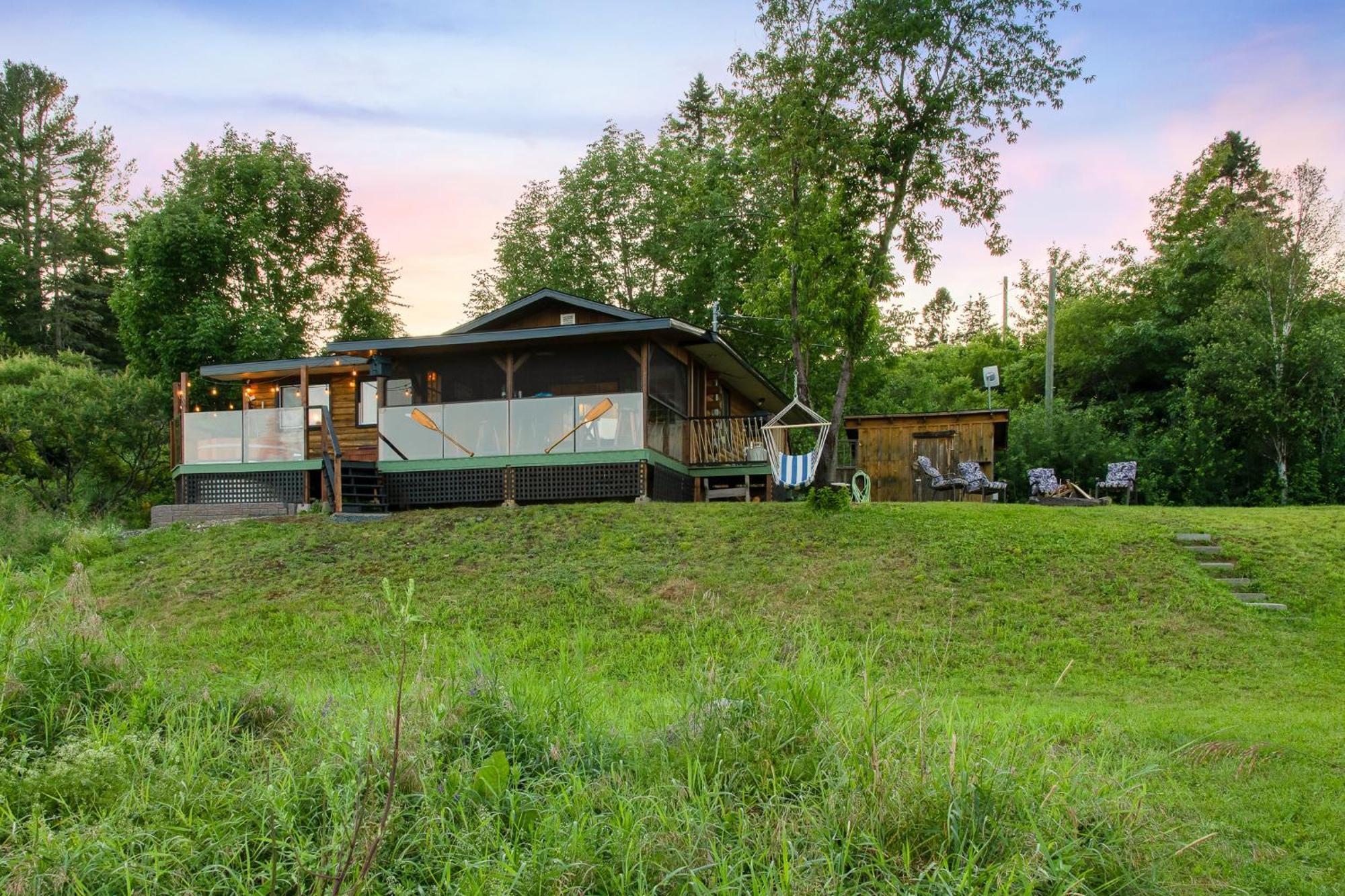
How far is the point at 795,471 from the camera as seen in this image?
568 inches

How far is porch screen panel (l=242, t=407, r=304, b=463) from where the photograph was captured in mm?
16594

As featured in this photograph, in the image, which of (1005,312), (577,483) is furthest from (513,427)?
(1005,312)

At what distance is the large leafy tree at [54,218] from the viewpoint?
100 feet

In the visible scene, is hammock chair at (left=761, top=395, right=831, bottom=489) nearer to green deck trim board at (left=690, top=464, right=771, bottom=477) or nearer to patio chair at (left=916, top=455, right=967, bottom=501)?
green deck trim board at (left=690, top=464, right=771, bottom=477)

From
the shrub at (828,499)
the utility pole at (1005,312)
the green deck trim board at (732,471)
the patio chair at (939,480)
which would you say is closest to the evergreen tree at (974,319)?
the utility pole at (1005,312)

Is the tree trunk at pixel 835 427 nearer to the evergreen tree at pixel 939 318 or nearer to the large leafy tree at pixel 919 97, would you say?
the large leafy tree at pixel 919 97

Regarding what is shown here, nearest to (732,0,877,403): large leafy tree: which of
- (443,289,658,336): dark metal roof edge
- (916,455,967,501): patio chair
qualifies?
(443,289,658,336): dark metal roof edge

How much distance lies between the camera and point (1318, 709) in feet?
24.4

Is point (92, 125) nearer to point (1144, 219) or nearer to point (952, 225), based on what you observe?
point (952, 225)

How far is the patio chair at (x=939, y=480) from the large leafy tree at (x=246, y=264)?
16.2m

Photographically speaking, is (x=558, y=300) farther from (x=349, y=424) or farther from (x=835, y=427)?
(x=835, y=427)

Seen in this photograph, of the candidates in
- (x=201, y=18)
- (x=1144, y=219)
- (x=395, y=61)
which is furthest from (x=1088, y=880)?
(x=1144, y=219)

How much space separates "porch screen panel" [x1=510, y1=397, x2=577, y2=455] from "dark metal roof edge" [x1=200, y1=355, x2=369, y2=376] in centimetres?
369

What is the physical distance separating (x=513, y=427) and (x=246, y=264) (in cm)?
1372
